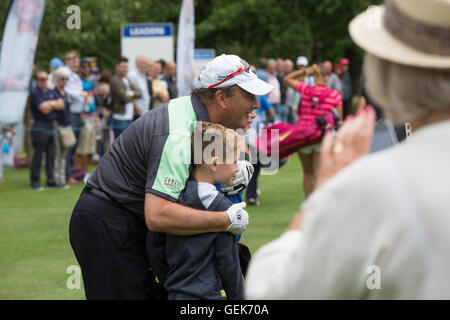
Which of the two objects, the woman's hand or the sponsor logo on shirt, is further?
the sponsor logo on shirt

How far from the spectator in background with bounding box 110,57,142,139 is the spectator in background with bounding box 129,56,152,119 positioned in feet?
0.38

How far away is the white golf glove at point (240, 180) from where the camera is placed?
13.7 ft

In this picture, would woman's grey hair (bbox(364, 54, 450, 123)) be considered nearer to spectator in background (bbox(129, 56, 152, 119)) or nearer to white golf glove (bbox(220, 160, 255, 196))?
white golf glove (bbox(220, 160, 255, 196))

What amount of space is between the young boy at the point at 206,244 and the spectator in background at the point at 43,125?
990cm

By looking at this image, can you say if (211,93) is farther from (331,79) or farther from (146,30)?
Result: (331,79)

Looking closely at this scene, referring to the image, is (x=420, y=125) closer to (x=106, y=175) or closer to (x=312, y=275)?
(x=312, y=275)

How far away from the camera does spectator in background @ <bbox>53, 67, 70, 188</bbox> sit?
44.9 feet

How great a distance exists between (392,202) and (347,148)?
0.37 metres

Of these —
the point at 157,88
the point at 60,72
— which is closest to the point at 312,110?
the point at 60,72

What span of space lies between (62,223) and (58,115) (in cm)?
396

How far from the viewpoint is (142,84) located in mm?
14859

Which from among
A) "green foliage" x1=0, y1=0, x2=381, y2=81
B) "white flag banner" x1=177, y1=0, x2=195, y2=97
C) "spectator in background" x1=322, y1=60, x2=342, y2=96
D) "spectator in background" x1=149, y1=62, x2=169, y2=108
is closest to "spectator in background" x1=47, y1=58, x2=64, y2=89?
"spectator in background" x1=149, y1=62, x2=169, y2=108

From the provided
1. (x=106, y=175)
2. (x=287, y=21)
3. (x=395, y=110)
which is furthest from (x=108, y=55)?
(x=395, y=110)

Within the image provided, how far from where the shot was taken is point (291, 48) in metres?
31.4
